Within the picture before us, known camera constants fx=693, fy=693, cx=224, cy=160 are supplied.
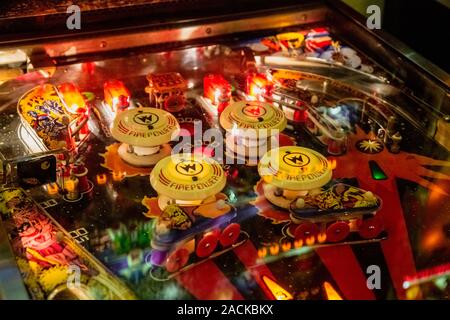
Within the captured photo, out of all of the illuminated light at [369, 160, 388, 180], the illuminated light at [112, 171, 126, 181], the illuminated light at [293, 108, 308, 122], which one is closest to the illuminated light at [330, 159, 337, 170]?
the illuminated light at [369, 160, 388, 180]

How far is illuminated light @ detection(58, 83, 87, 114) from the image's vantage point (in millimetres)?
2666

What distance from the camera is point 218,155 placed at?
8.36 ft

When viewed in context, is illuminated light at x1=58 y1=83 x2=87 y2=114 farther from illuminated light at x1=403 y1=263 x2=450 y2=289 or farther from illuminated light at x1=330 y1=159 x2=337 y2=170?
illuminated light at x1=403 y1=263 x2=450 y2=289

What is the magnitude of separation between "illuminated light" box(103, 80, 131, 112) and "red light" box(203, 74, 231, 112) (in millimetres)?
326

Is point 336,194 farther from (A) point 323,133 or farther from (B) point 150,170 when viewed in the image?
(B) point 150,170

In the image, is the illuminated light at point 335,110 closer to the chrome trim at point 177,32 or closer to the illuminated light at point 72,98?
the chrome trim at point 177,32

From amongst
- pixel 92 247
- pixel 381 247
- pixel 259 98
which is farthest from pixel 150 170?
pixel 381 247

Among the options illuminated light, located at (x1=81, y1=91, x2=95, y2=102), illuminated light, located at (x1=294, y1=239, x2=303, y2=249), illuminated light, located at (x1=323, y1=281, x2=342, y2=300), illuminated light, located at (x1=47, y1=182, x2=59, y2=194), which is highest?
illuminated light, located at (x1=81, y1=91, x2=95, y2=102)

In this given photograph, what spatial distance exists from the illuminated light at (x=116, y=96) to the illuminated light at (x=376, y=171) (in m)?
0.98

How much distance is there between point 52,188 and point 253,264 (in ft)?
2.48

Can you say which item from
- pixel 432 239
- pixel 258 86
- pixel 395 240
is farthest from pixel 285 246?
pixel 258 86

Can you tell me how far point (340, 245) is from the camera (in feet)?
7.04

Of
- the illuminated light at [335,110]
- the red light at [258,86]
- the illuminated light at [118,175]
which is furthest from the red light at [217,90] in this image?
the illuminated light at [118,175]
